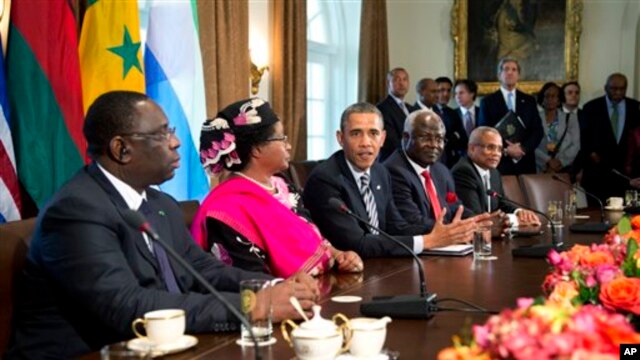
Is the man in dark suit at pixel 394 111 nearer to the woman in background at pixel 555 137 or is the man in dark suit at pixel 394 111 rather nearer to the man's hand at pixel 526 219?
the woman in background at pixel 555 137

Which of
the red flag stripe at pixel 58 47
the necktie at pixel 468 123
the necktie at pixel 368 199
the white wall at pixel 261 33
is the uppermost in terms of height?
the white wall at pixel 261 33

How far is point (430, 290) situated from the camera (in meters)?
2.26

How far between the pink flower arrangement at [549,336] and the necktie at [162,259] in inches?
49.3

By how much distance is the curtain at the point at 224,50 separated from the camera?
16.8ft

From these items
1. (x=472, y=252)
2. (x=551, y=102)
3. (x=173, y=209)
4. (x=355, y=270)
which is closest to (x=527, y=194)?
(x=551, y=102)

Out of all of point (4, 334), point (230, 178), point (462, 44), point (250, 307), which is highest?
point (462, 44)

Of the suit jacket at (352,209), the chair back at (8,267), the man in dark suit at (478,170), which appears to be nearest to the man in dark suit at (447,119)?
the man in dark suit at (478,170)

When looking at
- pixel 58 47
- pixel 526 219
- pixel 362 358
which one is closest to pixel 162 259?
pixel 362 358

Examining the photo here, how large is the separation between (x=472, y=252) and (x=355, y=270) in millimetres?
629

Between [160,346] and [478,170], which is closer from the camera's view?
[160,346]

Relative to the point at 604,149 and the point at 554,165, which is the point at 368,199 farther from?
the point at 604,149

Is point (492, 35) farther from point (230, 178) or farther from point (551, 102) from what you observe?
point (230, 178)

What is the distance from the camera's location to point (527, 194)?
5.54 metres

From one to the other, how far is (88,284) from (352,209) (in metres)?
1.59
